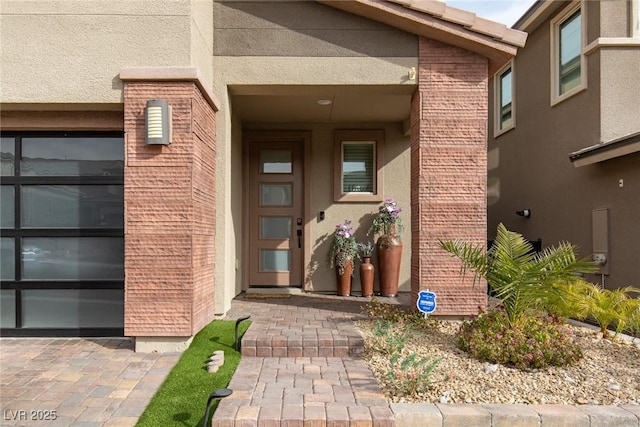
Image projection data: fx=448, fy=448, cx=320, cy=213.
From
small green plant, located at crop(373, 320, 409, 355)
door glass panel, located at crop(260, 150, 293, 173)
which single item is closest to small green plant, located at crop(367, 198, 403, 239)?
door glass panel, located at crop(260, 150, 293, 173)

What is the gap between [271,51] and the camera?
17.0 feet

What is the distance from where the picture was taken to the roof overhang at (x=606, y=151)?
5633mm

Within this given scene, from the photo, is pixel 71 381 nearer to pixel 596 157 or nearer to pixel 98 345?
pixel 98 345

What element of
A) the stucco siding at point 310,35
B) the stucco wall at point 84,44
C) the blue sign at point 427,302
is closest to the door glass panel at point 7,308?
the stucco wall at point 84,44

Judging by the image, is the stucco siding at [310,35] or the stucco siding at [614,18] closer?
the stucco siding at [310,35]

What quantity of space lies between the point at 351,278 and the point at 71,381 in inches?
177

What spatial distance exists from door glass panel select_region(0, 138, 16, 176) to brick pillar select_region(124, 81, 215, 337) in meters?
1.63

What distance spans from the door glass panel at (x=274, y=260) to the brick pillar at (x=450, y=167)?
2.93 metres

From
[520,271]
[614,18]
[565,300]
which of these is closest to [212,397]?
[520,271]

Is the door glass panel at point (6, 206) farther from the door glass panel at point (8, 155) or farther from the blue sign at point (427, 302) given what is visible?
the blue sign at point (427, 302)

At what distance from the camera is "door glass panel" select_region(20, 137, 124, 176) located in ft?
16.0

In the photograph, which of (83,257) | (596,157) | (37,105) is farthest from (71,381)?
(596,157)

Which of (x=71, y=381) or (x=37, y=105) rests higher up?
(x=37, y=105)

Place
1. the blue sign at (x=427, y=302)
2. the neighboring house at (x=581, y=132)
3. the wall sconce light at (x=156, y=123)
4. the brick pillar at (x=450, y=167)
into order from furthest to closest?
the neighboring house at (x=581, y=132) → the brick pillar at (x=450, y=167) → the blue sign at (x=427, y=302) → the wall sconce light at (x=156, y=123)
